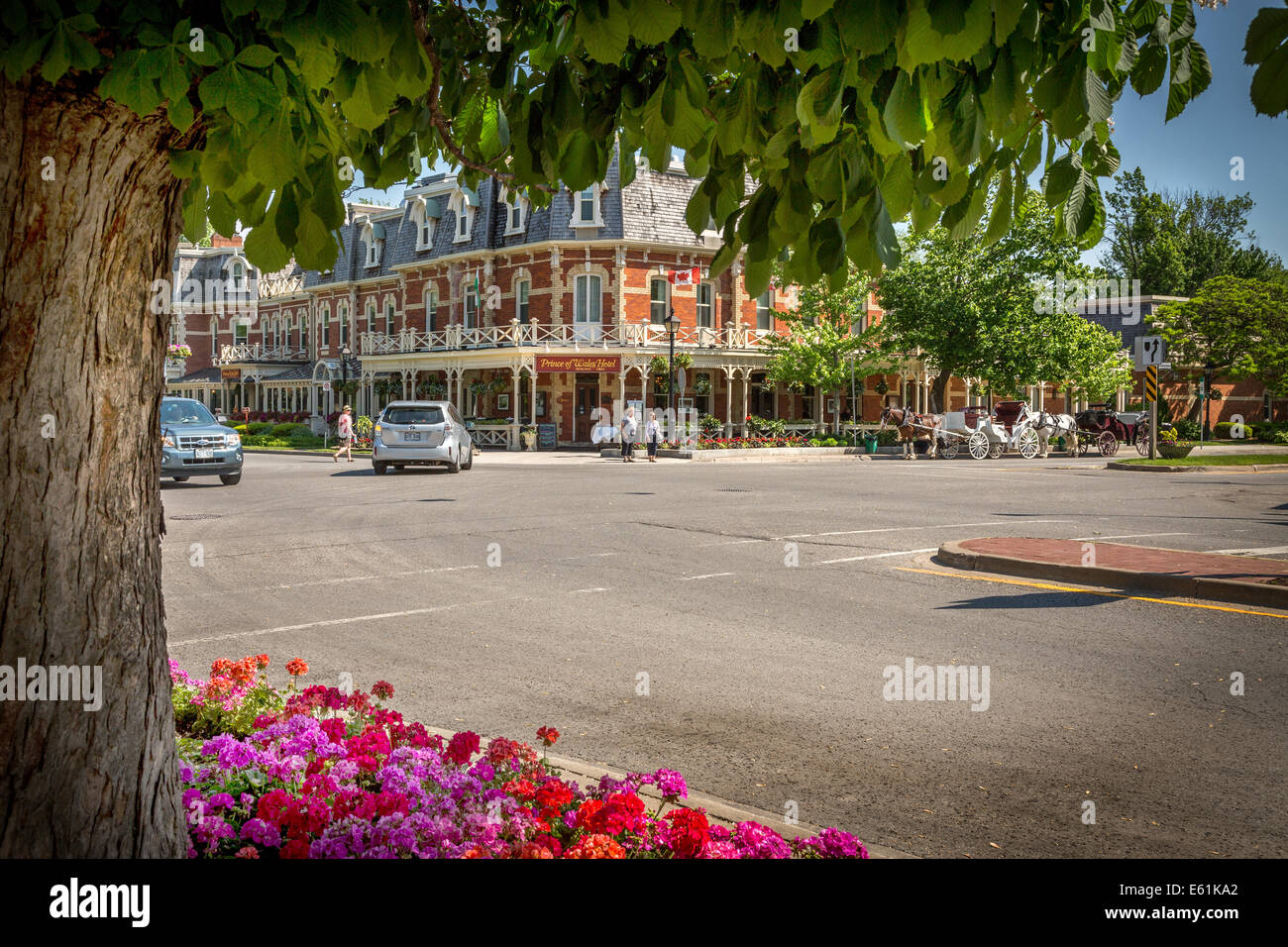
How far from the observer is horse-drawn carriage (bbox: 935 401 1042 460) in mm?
37000

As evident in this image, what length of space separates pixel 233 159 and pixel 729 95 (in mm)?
1535

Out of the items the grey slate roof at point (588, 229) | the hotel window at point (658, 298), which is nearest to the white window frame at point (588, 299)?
the grey slate roof at point (588, 229)

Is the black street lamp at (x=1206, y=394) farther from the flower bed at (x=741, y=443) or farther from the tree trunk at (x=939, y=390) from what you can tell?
the flower bed at (x=741, y=443)

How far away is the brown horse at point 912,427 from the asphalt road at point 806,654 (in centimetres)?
2108

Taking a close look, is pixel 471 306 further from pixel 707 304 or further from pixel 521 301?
pixel 707 304

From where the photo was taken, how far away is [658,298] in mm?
41969

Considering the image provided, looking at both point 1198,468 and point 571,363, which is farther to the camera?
point 571,363

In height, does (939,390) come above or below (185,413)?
above

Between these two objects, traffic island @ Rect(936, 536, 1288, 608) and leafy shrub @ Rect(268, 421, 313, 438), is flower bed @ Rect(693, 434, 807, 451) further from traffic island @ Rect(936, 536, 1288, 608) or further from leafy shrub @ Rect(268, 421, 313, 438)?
traffic island @ Rect(936, 536, 1288, 608)

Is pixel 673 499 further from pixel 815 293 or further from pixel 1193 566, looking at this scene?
pixel 815 293

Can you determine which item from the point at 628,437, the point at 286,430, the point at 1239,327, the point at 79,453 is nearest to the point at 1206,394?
the point at 1239,327

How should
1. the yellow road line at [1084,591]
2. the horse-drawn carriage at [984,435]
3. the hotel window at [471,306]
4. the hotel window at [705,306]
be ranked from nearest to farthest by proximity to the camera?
the yellow road line at [1084,591] → the horse-drawn carriage at [984,435] → the hotel window at [705,306] → the hotel window at [471,306]

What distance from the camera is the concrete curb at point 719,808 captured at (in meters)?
3.63

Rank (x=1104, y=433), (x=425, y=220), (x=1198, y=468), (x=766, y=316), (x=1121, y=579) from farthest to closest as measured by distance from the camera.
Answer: (x=425, y=220) < (x=766, y=316) < (x=1104, y=433) < (x=1198, y=468) < (x=1121, y=579)
